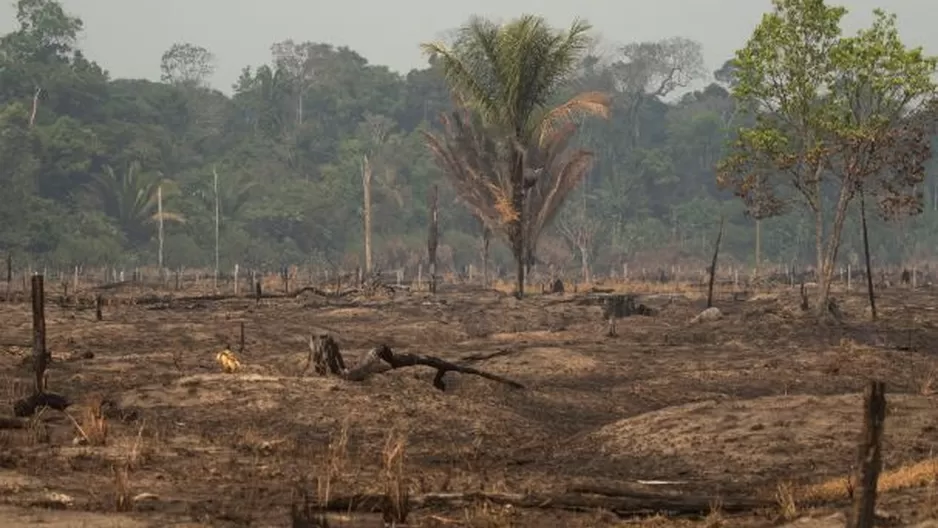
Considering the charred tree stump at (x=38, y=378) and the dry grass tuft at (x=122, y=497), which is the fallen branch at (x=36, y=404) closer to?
the charred tree stump at (x=38, y=378)

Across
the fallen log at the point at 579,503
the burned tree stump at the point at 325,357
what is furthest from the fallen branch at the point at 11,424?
the fallen log at the point at 579,503

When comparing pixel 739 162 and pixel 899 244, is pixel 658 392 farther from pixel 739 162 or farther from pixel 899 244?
pixel 899 244

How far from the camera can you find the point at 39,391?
47.7ft

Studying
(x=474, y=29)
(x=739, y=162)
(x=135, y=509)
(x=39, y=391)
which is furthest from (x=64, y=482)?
(x=474, y=29)

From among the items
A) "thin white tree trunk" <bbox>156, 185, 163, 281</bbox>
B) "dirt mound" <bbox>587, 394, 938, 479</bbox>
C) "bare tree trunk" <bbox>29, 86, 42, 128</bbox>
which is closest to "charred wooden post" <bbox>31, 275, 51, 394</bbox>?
"dirt mound" <bbox>587, 394, 938, 479</bbox>

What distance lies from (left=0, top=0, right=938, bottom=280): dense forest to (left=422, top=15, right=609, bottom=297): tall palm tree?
89.1 feet

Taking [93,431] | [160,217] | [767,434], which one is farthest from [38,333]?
[160,217]

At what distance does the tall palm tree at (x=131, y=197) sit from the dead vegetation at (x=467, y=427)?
41.3 m

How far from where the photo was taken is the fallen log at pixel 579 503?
363 inches

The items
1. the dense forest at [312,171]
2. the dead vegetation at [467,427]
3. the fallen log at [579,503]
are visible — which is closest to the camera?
the fallen log at [579,503]

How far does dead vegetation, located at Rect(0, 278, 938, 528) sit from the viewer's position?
30.8 ft

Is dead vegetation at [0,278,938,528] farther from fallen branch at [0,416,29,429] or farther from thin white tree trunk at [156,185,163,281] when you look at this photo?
thin white tree trunk at [156,185,163,281]

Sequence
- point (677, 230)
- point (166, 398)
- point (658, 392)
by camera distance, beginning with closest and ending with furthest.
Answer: point (166, 398) → point (658, 392) → point (677, 230)

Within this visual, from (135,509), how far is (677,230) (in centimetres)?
7964
